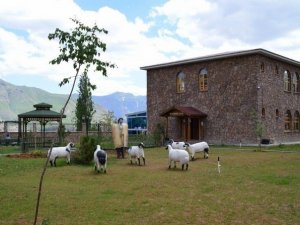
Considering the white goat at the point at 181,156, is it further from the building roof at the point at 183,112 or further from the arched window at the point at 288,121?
the arched window at the point at 288,121

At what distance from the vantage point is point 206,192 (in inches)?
440

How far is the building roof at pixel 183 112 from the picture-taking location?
3248 centimetres

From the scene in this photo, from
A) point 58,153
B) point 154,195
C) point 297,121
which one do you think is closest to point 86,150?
point 58,153

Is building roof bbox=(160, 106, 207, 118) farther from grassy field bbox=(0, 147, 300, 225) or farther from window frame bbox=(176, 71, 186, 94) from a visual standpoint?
grassy field bbox=(0, 147, 300, 225)

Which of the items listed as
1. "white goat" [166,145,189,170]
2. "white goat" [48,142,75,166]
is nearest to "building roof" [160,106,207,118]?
"white goat" [48,142,75,166]

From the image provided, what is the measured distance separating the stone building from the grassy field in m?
14.9

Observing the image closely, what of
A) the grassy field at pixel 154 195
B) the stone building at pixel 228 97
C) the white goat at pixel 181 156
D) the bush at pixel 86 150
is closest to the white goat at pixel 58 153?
the bush at pixel 86 150

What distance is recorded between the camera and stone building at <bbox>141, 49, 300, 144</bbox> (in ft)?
102

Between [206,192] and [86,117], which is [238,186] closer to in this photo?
[206,192]

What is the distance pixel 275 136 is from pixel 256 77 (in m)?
6.03

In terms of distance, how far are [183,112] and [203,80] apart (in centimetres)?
377

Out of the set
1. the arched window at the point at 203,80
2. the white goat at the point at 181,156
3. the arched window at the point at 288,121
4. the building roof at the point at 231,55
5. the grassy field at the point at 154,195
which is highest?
the building roof at the point at 231,55

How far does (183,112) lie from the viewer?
3238 centimetres

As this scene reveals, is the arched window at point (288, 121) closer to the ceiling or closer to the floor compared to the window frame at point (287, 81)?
closer to the floor
